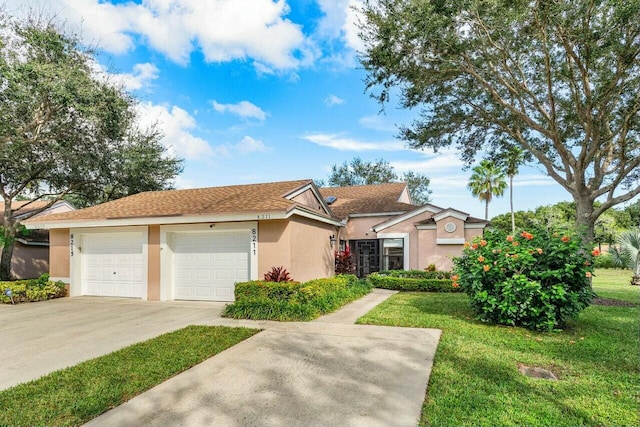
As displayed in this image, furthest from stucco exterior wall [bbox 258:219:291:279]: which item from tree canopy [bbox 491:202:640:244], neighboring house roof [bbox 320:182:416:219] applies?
tree canopy [bbox 491:202:640:244]

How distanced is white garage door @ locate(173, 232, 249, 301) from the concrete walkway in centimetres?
486

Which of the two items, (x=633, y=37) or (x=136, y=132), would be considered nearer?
(x=633, y=37)

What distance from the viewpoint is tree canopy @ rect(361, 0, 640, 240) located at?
9.25 metres

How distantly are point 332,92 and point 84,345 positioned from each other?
44.7 ft

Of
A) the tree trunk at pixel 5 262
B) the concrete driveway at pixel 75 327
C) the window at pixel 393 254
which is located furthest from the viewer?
the window at pixel 393 254

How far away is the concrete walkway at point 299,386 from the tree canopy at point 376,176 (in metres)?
36.9

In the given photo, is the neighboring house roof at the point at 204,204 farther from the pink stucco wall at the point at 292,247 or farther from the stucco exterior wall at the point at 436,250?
the stucco exterior wall at the point at 436,250

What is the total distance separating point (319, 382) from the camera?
4.62 m

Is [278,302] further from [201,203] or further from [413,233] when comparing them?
[413,233]

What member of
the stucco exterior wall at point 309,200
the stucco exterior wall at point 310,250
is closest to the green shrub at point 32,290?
the stucco exterior wall at point 310,250

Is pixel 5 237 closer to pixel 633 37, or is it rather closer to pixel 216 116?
pixel 216 116

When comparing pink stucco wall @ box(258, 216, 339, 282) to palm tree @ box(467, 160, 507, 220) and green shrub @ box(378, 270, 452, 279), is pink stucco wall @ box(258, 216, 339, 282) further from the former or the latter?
palm tree @ box(467, 160, 507, 220)

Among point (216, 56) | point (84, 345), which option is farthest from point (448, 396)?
point (216, 56)

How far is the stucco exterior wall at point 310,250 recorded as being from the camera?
37.7 feet
